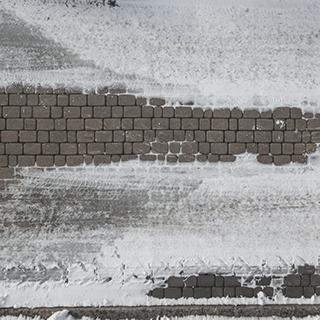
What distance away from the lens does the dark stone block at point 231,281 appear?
12.9 feet

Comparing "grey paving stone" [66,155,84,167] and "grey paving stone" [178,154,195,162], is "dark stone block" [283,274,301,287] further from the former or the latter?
"grey paving stone" [66,155,84,167]

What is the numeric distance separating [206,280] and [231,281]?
0.18m

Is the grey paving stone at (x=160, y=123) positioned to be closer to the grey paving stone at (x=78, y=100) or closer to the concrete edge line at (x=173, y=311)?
the grey paving stone at (x=78, y=100)

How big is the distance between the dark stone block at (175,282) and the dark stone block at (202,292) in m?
0.11

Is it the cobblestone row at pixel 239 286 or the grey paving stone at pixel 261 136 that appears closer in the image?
the cobblestone row at pixel 239 286

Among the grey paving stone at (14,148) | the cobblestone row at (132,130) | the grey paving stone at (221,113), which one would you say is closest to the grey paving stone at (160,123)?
the cobblestone row at (132,130)

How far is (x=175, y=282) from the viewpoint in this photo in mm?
3922

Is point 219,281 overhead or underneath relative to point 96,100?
underneath

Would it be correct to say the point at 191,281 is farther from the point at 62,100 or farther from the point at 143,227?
the point at 62,100

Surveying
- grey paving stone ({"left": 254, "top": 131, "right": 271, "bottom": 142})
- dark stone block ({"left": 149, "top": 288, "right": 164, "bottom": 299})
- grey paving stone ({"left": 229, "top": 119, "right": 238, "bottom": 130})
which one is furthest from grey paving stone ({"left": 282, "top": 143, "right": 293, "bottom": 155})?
dark stone block ({"left": 149, "top": 288, "right": 164, "bottom": 299})

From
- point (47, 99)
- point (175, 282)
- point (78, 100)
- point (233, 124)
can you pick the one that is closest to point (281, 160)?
point (233, 124)

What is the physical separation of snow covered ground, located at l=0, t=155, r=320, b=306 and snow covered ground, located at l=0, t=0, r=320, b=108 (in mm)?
562

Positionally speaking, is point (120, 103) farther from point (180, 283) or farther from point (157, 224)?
point (180, 283)

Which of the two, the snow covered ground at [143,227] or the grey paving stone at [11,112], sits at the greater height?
the grey paving stone at [11,112]
